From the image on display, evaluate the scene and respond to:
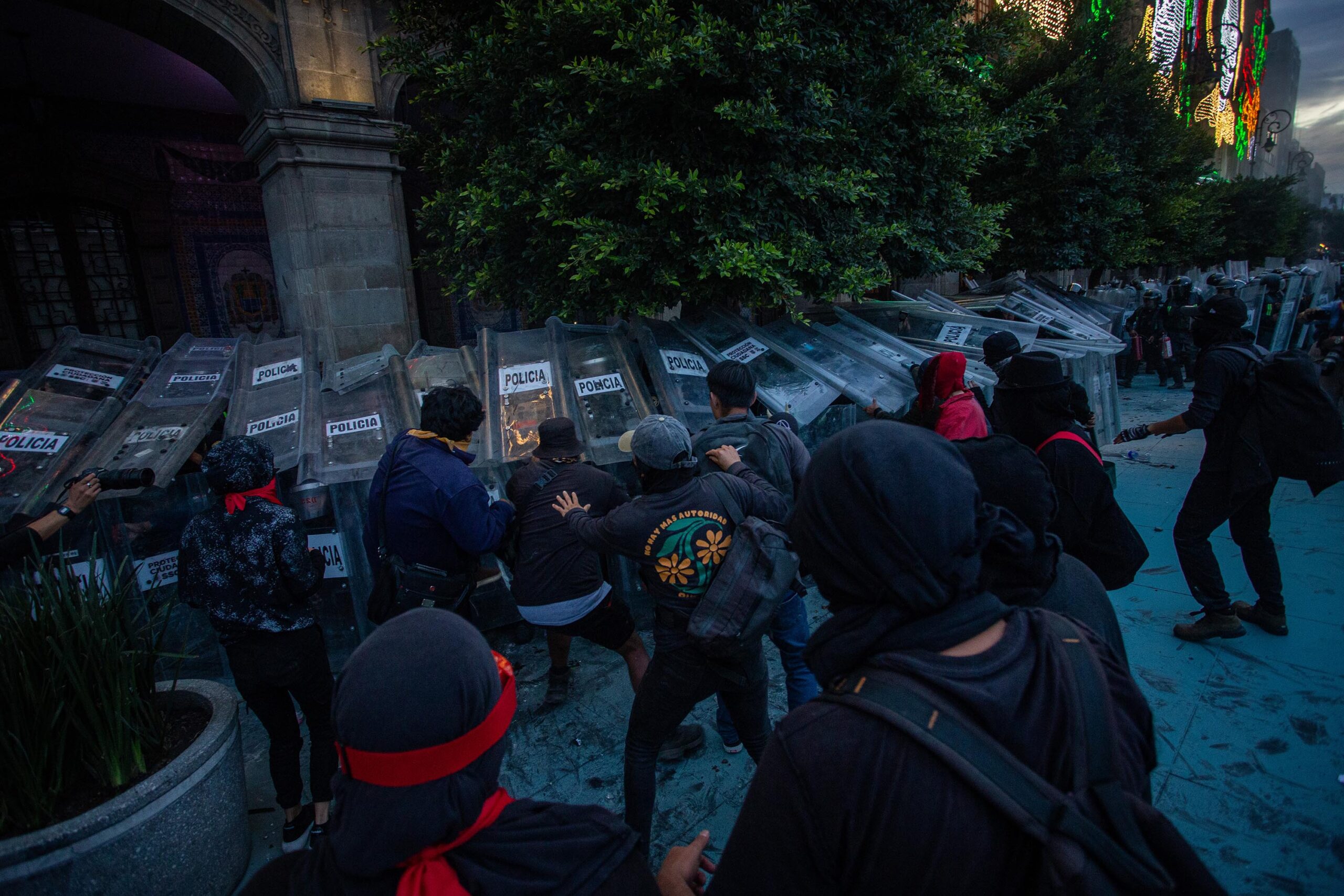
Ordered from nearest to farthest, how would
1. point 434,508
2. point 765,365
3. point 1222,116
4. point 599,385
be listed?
point 434,508
point 599,385
point 765,365
point 1222,116

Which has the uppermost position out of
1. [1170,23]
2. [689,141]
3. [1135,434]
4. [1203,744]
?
[1170,23]

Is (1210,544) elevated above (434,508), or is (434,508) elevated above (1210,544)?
(434,508)

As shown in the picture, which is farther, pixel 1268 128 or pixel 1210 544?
pixel 1268 128

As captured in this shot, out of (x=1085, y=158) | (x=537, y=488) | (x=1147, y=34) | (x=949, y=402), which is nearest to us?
(x=537, y=488)

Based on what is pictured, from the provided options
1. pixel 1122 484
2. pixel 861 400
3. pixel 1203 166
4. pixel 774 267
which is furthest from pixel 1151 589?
pixel 1203 166

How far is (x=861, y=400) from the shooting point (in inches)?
195

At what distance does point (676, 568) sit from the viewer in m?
2.41

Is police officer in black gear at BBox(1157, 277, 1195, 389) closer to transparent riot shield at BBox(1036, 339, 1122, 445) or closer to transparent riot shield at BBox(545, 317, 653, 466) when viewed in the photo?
transparent riot shield at BBox(1036, 339, 1122, 445)

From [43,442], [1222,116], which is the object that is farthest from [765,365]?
[1222,116]

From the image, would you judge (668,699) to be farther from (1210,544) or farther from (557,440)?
(1210,544)

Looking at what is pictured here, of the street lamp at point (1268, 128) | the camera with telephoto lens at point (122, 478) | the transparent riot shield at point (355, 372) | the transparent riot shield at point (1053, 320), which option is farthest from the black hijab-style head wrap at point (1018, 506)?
the street lamp at point (1268, 128)

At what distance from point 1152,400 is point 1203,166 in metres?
6.85

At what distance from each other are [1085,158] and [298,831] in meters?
12.0

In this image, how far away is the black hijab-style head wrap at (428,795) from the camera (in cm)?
107
